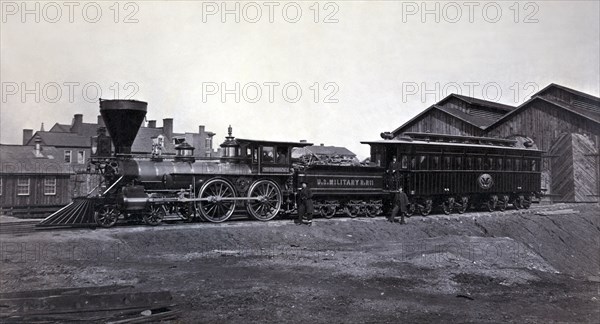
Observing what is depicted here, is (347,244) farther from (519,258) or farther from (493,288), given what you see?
→ (493,288)

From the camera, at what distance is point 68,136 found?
2045 inches

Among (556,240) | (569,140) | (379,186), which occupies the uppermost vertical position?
(569,140)

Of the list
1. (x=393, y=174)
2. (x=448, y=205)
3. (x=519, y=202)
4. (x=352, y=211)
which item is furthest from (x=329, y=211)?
(x=519, y=202)

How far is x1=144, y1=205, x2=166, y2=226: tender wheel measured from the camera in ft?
47.6

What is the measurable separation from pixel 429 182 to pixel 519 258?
333 inches

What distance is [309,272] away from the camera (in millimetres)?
9602

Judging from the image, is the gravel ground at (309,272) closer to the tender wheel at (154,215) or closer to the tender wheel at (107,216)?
the tender wheel at (107,216)

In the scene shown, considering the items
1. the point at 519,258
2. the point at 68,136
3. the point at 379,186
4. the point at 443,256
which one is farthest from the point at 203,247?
the point at 68,136

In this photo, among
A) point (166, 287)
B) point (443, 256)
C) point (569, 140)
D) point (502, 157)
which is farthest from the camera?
point (569, 140)

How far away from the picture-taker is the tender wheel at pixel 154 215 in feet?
47.6

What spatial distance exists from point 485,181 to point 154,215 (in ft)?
49.3

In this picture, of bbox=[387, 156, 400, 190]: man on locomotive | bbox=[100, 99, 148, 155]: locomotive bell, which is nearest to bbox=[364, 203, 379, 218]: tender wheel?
bbox=[387, 156, 400, 190]: man on locomotive

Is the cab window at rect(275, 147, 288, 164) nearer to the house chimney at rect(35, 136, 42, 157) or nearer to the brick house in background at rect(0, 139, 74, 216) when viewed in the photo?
the brick house in background at rect(0, 139, 74, 216)

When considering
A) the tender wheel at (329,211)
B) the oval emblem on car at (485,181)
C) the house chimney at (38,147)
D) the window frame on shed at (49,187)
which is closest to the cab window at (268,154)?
the tender wheel at (329,211)
